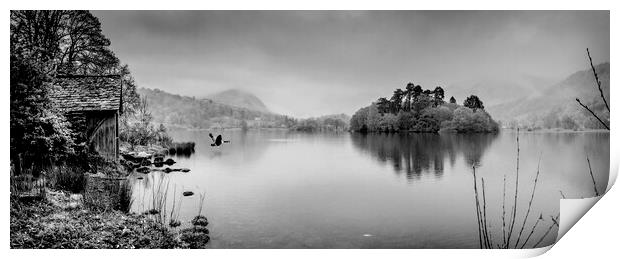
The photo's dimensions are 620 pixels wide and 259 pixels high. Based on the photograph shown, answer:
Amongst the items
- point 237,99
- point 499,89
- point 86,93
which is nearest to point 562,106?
point 499,89

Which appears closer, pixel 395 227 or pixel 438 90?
pixel 395 227

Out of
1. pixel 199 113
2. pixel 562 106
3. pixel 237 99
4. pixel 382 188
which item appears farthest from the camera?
pixel 382 188

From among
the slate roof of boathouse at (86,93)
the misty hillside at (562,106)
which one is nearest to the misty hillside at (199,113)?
the slate roof of boathouse at (86,93)

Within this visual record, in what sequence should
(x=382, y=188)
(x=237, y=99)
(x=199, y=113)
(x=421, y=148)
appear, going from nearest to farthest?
(x=237, y=99), (x=199, y=113), (x=382, y=188), (x=421, y=148)

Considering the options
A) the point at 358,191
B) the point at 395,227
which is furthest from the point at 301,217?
the point at 358,191

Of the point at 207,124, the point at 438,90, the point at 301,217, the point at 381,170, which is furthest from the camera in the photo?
the point at 381,170

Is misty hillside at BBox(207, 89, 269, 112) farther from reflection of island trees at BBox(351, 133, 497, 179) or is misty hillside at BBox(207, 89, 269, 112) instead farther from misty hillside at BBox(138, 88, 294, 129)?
reflection of island trees at BBox(351, 133, 497, 179)

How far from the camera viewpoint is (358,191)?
7262 mm

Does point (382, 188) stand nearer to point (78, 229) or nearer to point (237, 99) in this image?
point (237, 99)

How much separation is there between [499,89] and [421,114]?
4.13 feet

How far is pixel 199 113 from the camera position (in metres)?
6.87
